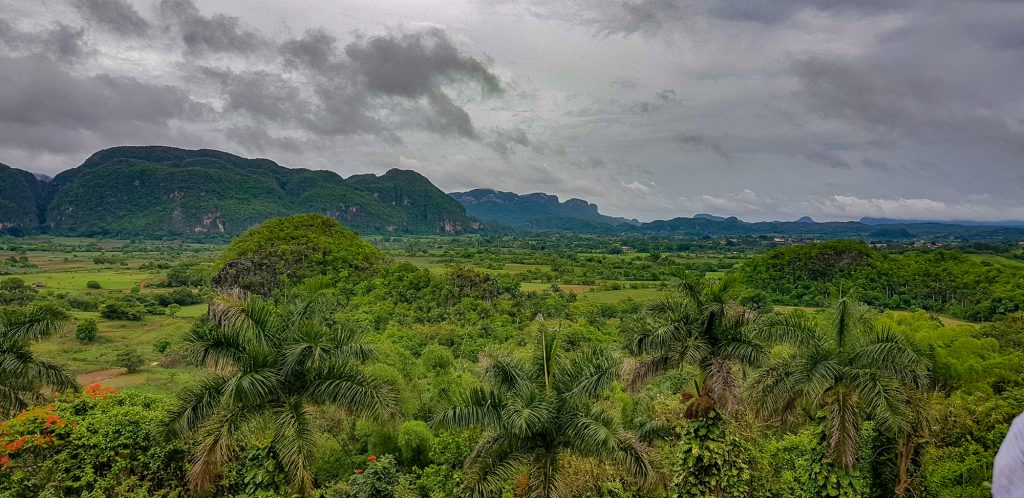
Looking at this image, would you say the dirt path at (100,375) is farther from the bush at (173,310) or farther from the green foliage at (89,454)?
the green foliage at (89,454)

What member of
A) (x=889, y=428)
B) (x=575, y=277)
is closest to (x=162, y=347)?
(x=889, y=428)

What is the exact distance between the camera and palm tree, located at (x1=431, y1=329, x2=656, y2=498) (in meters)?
9.08

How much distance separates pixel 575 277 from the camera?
7775cm

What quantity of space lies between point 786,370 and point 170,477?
13398mm

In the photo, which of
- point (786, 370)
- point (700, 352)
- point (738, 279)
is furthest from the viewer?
point (786, 370)

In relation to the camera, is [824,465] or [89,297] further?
[89,297]

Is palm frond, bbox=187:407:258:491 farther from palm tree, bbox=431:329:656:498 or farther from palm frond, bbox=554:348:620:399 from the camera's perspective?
palm frond, bbox=554:348:620:399

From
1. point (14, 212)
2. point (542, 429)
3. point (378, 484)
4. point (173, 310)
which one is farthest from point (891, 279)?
point (14, 212)

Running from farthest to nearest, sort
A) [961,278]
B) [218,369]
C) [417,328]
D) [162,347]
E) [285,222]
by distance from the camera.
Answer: [285,222]
[961,278]
[417,328]
[162,347]
[218,369]

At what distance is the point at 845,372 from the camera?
10.5 m

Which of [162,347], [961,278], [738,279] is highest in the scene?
[738,279]

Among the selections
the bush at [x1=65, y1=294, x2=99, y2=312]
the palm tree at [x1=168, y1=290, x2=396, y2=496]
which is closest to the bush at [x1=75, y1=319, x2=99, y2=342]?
the bush at [x1=65, y1=294, x2=99, y2=312]

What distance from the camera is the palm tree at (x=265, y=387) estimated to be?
8709mm

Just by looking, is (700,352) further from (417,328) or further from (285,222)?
(285,222)
